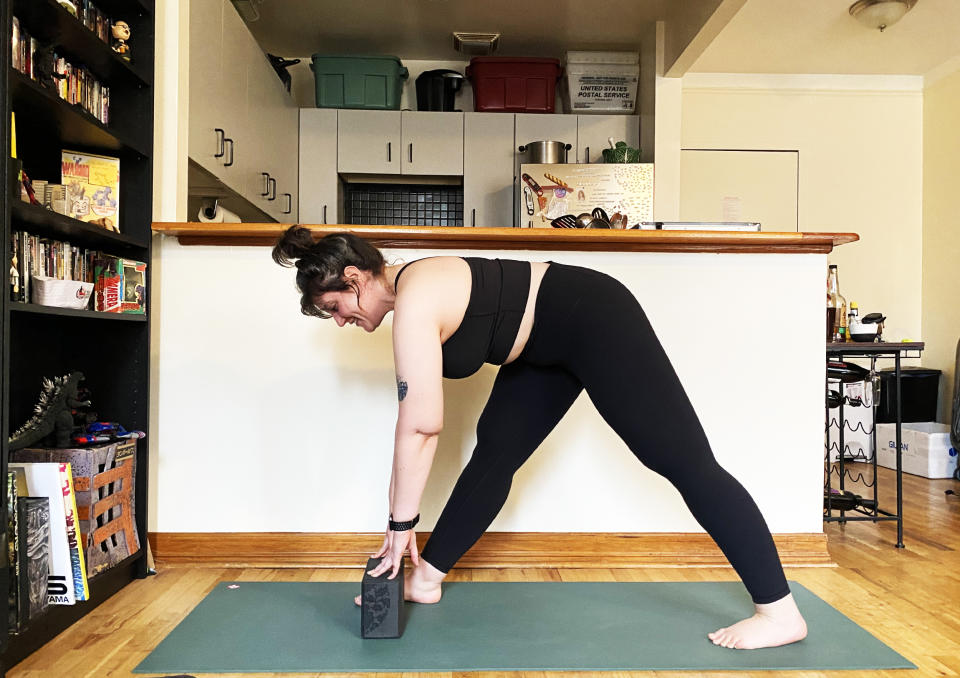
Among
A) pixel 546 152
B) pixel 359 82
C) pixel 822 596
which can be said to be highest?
pixel 359 82

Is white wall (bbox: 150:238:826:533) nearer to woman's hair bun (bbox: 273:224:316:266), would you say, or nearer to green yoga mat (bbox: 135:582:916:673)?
green yoga mat (bbox: 135:582:916:673)

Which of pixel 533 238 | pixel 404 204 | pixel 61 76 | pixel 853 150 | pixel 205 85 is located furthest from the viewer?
pixel 853 150

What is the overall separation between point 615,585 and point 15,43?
1.91 meters

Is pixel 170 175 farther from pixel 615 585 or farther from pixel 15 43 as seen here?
pixel 615 585

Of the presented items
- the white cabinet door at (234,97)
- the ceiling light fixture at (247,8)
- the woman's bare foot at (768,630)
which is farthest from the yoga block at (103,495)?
the ceiling light fixture at (247,8)

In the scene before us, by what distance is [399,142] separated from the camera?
4.60 metres

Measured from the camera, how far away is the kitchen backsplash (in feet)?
16.0

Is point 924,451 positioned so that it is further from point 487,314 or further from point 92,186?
point 92,186

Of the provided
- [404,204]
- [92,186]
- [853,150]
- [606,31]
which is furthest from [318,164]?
[853,150]

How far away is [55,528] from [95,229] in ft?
2.27

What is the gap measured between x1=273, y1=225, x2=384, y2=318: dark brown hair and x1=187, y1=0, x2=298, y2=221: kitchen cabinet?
1290 millimetres

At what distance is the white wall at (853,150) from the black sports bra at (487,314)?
4.04 metres

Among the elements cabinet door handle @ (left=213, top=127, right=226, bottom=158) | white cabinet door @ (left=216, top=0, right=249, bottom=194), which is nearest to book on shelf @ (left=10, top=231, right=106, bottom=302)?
cabinet door handle @ (left=213, top=127, right=226, bottom=158)

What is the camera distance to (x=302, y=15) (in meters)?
4.28
